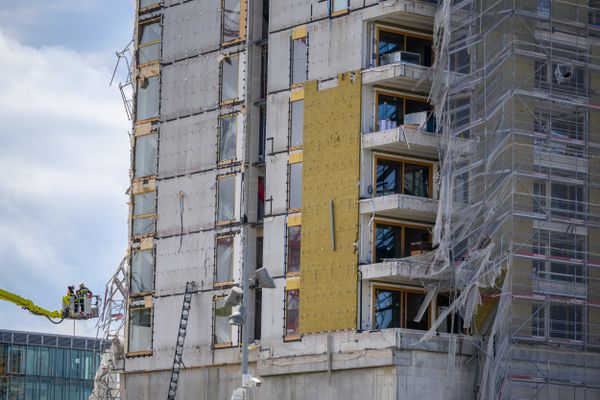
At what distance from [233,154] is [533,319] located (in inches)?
764

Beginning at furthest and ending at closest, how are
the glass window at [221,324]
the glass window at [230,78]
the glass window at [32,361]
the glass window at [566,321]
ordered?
the glass window at [32,361] → the glass window at [230,78] → the glass window at [221,324] → the glass window at [566,321]

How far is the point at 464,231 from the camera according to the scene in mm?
71188

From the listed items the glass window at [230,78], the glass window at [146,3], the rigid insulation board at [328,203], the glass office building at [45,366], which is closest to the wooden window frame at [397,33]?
the rigid insulation board at [328,203]

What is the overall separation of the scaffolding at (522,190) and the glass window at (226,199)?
13.0 metres

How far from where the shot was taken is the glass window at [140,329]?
3310 inches

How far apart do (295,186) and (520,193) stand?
39.9 feet

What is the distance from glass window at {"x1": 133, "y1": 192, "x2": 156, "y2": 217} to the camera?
3354 inches

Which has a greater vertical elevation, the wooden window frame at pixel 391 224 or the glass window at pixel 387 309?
the wooden window frame at pixel 391 224

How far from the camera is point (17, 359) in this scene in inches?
5827

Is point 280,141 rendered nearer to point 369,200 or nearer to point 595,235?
point 369,200

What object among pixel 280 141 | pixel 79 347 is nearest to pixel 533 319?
pixel 280 141

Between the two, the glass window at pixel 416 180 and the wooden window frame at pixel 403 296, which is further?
the glass window at pixel 416 180

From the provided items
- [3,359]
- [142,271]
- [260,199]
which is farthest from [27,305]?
[3,359]

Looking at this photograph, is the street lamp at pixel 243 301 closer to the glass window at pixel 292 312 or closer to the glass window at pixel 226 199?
the glass window at pixel 292 312
